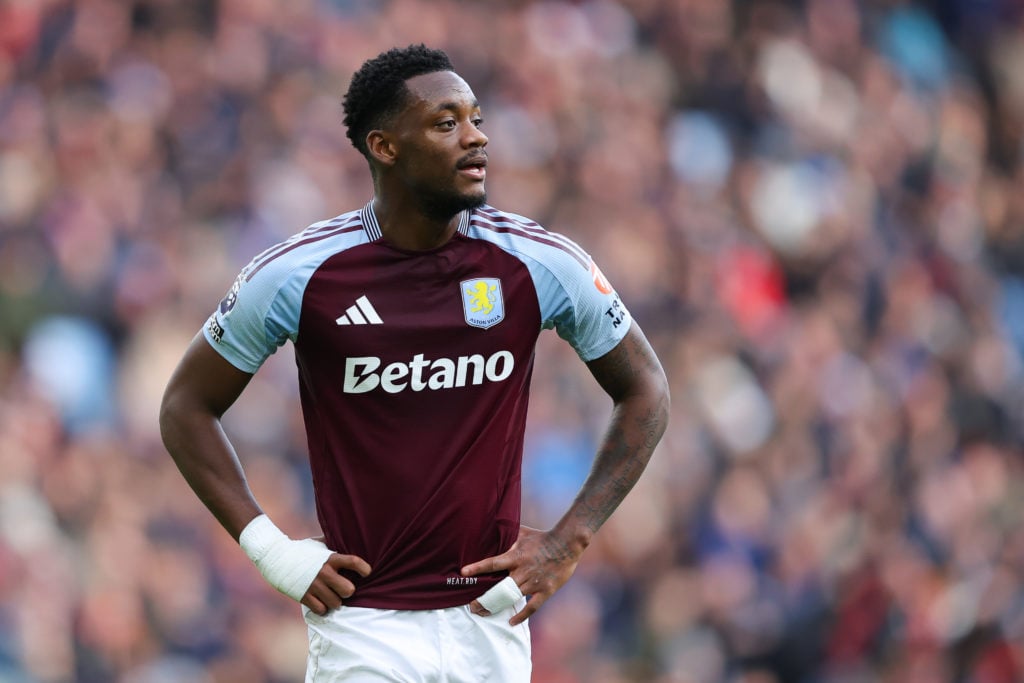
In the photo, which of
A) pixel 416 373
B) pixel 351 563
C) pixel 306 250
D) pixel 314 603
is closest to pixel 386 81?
pixel 306 250

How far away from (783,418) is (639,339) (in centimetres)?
645

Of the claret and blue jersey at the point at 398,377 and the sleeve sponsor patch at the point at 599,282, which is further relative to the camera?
the sleeve sponsor patch at the point at 599,282

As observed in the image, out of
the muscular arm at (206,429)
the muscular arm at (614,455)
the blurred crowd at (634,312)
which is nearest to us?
the muscular arm at (206,429)

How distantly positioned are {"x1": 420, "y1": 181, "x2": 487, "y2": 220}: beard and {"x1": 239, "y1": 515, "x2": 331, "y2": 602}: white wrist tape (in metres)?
1.00

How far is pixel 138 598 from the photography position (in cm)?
891

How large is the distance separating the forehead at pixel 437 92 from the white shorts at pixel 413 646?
1.42 metres

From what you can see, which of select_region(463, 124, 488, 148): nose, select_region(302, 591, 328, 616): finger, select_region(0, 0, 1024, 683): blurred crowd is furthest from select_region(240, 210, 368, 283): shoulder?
select_region(0, 0, 1024, 683): blurred crowd

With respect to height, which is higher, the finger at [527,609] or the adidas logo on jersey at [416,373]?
the adidas logo on jersey at [416,373]

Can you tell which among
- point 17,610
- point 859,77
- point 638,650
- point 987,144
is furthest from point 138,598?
point 987,144

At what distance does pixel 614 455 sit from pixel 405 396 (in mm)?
676

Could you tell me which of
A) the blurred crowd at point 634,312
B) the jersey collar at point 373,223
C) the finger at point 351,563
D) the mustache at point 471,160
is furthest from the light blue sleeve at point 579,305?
the blurred crowd at point 634,312

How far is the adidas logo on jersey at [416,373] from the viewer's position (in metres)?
4.68

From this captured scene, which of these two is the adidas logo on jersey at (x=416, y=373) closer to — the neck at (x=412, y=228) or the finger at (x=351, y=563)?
the neck at (x=412, y=228)

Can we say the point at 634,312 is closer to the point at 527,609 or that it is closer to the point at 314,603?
the point at 527,609
